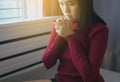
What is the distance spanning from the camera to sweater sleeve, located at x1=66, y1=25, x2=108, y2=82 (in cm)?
98

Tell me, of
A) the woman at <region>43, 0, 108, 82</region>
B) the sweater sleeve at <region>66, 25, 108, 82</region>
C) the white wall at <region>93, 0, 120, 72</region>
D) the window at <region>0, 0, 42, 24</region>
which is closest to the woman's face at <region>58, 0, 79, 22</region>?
the woman at <region>43, 0, 108, 82</region>

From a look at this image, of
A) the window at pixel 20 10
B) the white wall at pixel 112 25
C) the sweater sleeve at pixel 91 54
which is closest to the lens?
the sweater sleeve at pixel 91 54

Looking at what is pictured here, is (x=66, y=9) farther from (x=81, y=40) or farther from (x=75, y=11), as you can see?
(x=81, y=40)

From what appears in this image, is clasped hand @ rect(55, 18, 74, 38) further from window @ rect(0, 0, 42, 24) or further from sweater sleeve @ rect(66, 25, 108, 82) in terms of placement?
window @ rect(0, 0, 42, 24)

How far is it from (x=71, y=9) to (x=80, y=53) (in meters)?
0.21

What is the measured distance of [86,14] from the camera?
3.33ft

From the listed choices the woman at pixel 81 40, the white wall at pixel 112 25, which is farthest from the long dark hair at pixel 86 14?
the white wall at pixel 112 25

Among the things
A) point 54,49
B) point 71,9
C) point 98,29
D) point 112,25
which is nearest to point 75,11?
point 71,9

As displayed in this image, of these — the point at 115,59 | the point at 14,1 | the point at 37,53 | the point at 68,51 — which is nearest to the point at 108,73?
the point at 115,59

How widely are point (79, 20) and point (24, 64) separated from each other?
0.71 meters

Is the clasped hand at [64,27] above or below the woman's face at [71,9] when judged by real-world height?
below

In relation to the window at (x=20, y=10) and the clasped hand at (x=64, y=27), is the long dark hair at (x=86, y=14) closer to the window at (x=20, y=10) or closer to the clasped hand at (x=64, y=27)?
the clasped hand at (x=64, y=27)

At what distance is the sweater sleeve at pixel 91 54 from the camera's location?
0.98 metres

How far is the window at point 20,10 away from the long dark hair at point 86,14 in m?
0.75
